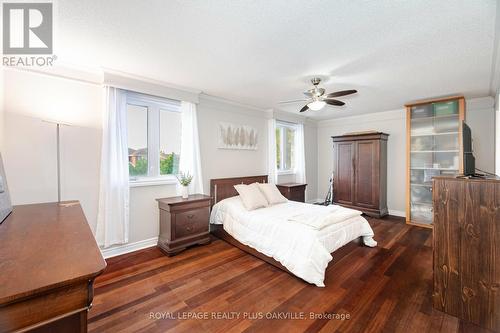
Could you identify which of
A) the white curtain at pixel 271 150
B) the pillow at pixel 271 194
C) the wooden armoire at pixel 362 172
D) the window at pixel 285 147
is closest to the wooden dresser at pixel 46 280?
the pillow at pixel 271 194

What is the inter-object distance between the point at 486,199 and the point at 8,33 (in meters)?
4.38

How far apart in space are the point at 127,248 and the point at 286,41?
11.0ft

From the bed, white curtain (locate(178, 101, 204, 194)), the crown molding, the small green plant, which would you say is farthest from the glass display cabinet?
the small green plant

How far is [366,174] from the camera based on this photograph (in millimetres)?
4879

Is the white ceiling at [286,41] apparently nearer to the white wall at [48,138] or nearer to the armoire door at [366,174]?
the white wall at [48,138]

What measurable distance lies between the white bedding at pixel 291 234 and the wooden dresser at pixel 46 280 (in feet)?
6.46

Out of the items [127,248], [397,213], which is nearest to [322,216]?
[127,248]

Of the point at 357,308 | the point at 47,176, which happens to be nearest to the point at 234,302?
the point at 357,308

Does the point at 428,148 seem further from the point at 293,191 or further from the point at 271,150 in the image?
the point at 271,150

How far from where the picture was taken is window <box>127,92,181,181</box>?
10.7ft

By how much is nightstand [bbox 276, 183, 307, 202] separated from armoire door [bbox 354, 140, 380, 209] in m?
1.26

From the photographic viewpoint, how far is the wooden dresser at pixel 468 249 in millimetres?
1733

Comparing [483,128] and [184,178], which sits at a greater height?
[483,128]

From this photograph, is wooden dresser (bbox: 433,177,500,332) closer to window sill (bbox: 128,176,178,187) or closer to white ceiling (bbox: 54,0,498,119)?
white ceiling (bbox: 54,0,498,119)
